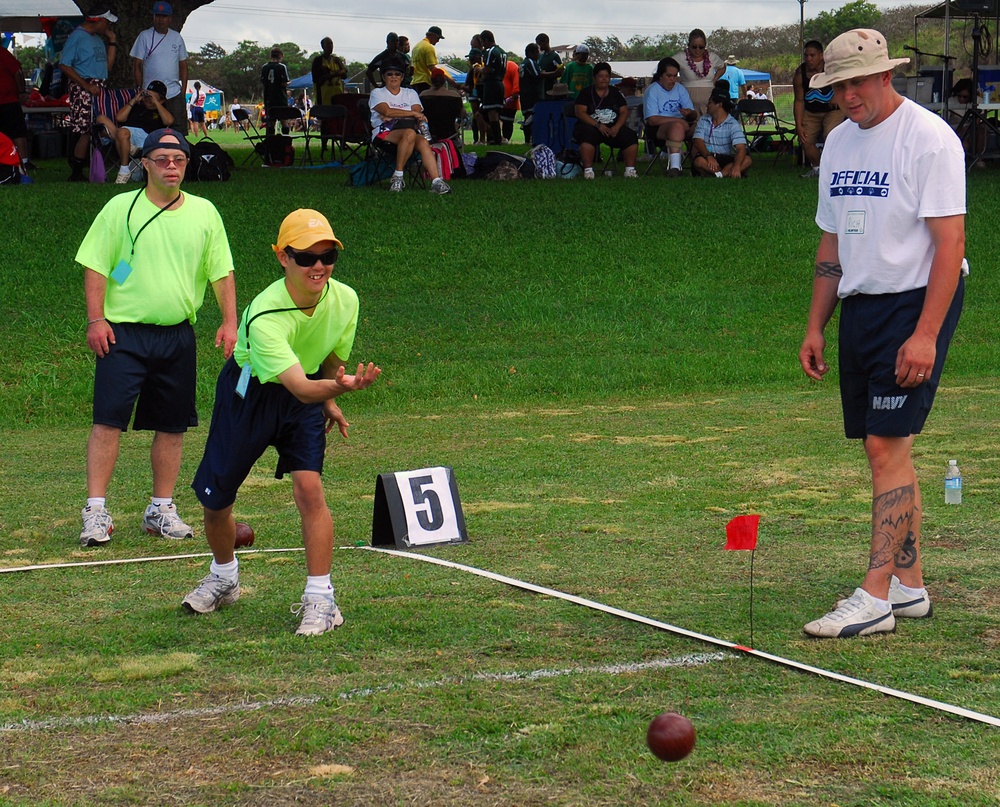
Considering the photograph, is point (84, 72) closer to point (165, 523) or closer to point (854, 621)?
point (165, 523)

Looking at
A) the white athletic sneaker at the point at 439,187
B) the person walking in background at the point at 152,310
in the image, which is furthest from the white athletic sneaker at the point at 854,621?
the white athletic sneaker at the point at 439,187

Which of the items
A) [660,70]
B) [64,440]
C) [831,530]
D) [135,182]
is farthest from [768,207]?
[831,530]

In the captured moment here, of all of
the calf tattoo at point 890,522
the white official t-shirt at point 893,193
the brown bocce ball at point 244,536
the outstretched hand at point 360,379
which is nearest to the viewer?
the outstretched hand at point 360,379

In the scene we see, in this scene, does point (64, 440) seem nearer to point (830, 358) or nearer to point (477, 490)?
point (477, 490)

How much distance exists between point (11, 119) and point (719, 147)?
10.8m

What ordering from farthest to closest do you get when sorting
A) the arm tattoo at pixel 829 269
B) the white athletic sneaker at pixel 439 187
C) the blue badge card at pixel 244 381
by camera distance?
the white athletic sneaker at pixel 439 187 → the arm tattoo at pixel 829 269 → the blue badge card at pixel 244 381

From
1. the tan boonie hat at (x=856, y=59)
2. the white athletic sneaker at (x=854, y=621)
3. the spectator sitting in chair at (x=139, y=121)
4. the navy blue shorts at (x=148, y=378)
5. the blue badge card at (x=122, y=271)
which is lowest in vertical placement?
the white athletic sneaker at (x=854, y=621)

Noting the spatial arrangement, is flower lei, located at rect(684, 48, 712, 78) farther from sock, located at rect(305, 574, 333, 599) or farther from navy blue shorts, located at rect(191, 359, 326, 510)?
sock, located at rect(305, 574, 333, 599)

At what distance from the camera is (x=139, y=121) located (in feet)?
62.5

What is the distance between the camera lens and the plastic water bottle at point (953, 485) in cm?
711

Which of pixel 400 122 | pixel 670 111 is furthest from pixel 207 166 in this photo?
pixel 670 111

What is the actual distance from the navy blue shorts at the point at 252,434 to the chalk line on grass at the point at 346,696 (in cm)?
103

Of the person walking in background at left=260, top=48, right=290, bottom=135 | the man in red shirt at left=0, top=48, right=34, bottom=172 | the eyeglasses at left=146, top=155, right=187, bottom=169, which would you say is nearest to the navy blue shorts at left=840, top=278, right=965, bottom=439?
the eyeglasses at left=146, top=155, right=187, bottom=169

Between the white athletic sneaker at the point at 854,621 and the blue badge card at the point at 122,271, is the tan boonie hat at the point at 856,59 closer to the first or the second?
the white athletic sneaker at the point at 854,621
